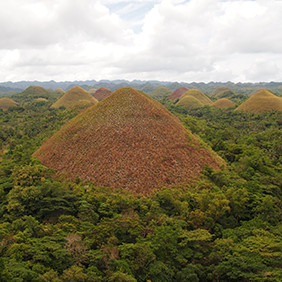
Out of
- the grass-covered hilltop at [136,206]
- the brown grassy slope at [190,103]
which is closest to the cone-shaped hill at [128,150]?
the grass-covered hilltop at [136,206]

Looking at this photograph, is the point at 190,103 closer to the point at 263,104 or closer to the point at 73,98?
the point at 263,104

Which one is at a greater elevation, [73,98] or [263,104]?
[73,98]

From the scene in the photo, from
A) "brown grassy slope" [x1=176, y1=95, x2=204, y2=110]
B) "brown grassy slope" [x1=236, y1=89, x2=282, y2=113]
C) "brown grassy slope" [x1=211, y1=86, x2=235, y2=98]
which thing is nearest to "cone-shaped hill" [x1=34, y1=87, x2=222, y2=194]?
"brown grassy slope" [x1=236, y1=89, x2=282, y2=113]

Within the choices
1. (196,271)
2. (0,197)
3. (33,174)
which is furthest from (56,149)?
(196,271)

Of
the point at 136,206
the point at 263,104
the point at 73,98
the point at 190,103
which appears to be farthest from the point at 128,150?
the point at 190,103

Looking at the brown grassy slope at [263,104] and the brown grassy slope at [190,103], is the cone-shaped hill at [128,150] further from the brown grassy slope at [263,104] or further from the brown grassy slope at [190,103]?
the brown grassy slope at [190,103]

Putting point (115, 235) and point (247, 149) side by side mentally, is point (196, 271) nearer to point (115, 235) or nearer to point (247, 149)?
point (115, 235)

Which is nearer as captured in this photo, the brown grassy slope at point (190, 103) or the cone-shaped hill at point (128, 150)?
the cone-shaped hill at point (128, 150)
